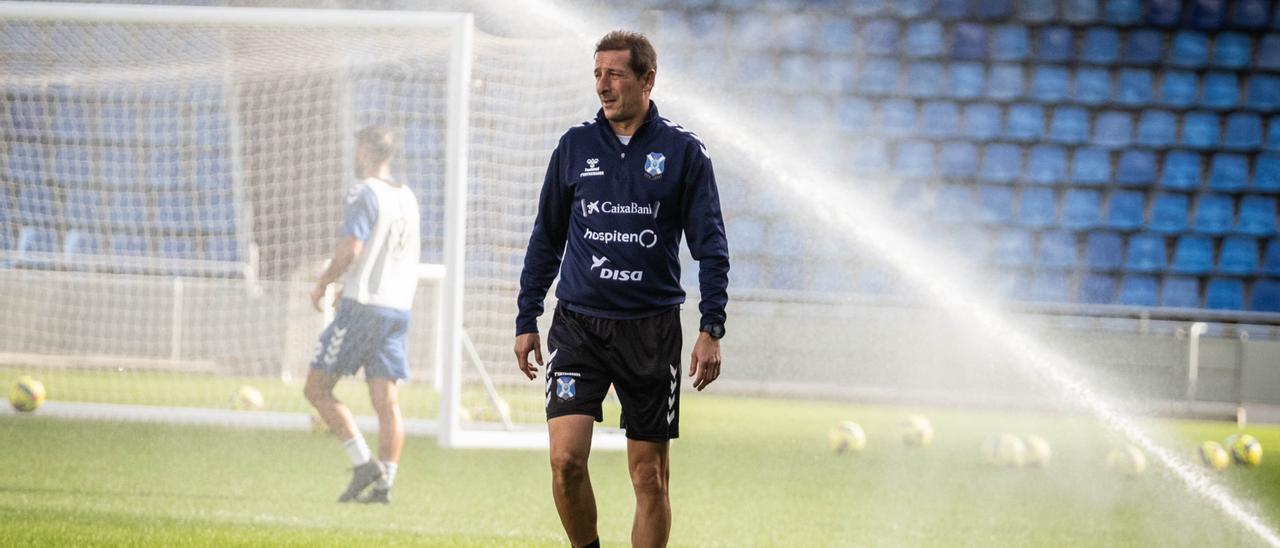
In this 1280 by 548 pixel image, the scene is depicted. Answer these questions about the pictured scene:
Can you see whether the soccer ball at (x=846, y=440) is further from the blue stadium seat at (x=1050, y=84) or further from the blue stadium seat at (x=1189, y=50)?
the blue stadium seat at (x=1189, y=50)

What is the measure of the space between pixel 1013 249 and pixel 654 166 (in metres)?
12.6

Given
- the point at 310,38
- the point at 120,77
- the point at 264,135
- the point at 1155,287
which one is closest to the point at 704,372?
the point at 310,38

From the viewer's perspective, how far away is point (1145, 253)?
1525 cm

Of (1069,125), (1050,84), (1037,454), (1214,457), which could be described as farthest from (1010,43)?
(1037,454)

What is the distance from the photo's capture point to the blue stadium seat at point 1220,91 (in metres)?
15.7

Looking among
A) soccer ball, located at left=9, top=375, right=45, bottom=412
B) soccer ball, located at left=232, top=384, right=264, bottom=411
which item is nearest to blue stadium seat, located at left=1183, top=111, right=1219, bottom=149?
soccer ball, located at left=232, top=384, right=264, bottom=411

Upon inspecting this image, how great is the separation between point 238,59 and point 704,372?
6.59 metres

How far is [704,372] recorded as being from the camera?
11.2ft

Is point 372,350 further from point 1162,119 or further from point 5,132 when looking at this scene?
point 1162,119

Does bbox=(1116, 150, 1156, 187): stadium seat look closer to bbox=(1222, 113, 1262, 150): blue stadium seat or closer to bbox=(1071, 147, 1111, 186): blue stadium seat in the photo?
bbox=(1071, 147, 1111, 186): blue stadium seat

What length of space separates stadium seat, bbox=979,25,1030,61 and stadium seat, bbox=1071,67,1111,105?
2.02 feet

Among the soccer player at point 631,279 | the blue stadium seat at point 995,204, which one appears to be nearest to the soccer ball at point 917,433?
the soccer player at point 631,279

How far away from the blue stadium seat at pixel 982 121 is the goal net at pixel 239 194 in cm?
577

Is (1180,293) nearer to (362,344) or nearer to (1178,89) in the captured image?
A: (1178,89)
